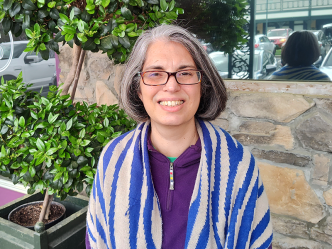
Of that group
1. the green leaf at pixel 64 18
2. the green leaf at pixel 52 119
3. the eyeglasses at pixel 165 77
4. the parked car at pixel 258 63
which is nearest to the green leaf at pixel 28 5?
the green leaf at pixel 64 18

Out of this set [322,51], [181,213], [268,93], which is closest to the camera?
[181,213]

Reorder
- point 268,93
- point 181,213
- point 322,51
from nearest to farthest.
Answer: point 181,213 < point 322,51 < point 268,93

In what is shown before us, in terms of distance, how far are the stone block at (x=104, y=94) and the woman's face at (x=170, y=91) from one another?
5.03 feet

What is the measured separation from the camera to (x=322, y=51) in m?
1.78

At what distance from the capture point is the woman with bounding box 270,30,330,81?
180cm

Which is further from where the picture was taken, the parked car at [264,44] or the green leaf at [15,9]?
the parked car at [264,44]

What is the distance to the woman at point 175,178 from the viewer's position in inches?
41.8

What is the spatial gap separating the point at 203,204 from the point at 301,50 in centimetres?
129

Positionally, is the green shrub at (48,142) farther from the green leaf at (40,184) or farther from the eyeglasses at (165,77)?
the eyeglasses at (165,77)

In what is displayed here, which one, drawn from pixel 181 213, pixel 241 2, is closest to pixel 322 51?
pixel 241 2

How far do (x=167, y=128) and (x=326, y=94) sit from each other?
115 centimetres

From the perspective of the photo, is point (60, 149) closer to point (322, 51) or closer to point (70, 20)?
point (70, 20)

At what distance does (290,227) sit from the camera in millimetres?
1974

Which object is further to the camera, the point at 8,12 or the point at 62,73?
the point at 62,73
